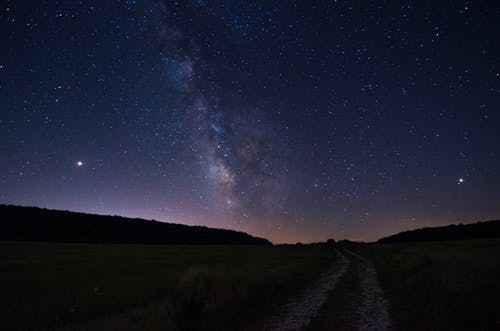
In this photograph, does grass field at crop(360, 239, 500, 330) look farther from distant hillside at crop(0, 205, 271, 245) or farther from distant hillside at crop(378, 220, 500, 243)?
distant hillside at crop(0, 205, 271, 245)

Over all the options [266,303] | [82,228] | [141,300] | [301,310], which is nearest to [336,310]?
[301,310]

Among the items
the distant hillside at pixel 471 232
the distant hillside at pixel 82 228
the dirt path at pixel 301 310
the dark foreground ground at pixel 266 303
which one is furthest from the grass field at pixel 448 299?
the distant hillside at pixel 82 228

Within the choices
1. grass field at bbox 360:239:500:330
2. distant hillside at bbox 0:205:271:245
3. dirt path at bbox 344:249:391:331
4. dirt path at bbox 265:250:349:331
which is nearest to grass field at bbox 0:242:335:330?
dirt path at bbox 265:250:349:331

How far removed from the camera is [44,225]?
4031 inches

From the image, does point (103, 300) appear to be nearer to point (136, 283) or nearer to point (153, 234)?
point (136, 283)

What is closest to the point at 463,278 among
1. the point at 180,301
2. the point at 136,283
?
the point at 180,301

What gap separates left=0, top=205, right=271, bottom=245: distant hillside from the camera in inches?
3698

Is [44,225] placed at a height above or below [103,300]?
above

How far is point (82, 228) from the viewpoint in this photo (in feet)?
371

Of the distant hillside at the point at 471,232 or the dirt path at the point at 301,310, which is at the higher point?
the distant hillside at the point at 471,232

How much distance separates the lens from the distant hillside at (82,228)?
308ft

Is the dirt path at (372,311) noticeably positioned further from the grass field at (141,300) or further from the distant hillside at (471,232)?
the distant hillside at (471,232)

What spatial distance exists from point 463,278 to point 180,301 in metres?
11.9

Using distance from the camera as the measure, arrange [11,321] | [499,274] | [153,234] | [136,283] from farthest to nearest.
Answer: [153,234]
[136,283]
[499,274]
[11,321]
